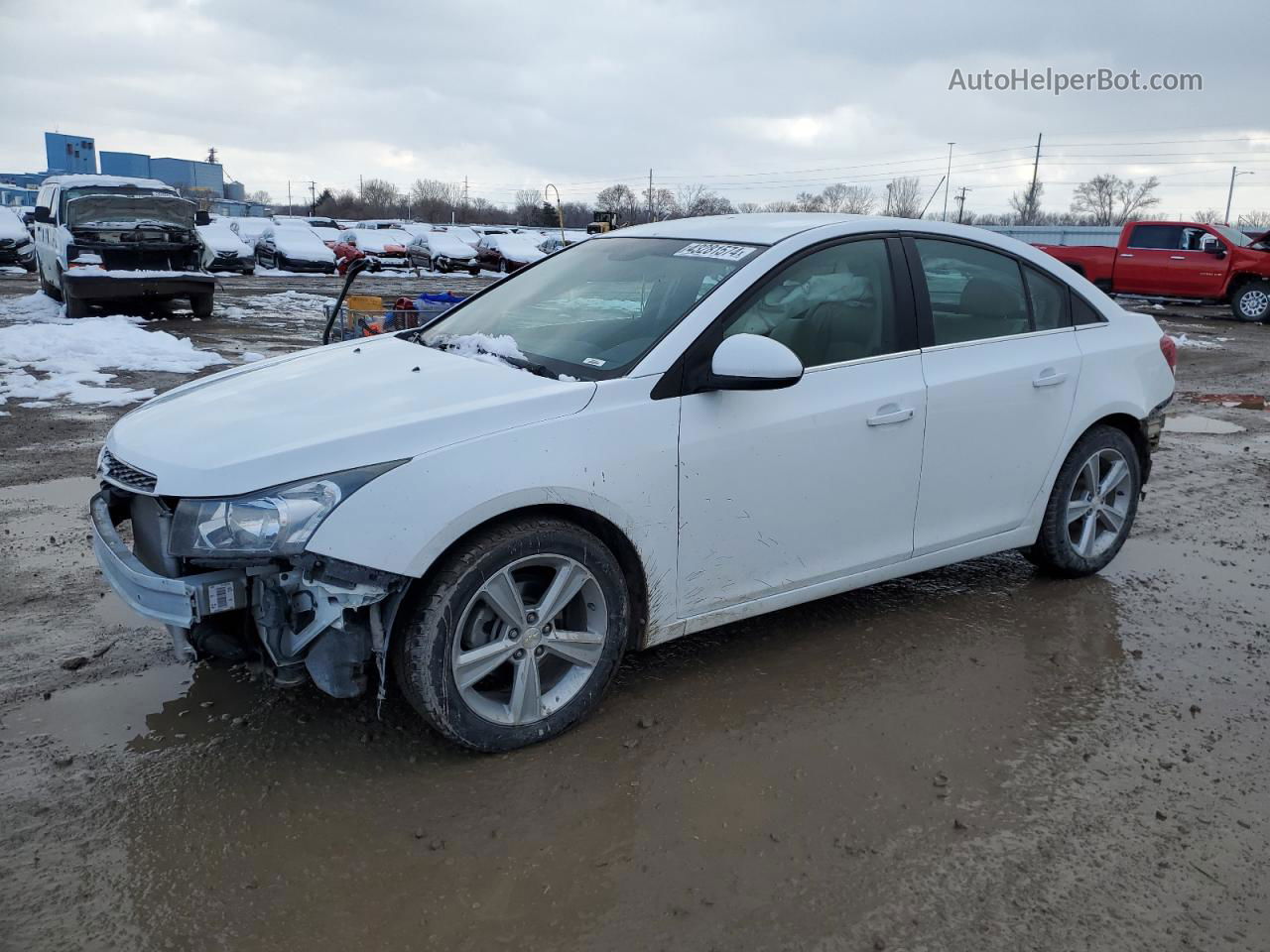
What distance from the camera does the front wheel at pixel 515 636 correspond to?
303 cm

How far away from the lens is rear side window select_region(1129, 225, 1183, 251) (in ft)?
68.9

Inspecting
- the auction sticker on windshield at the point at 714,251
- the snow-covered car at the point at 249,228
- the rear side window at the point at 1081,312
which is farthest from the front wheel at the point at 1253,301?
the snow-covered car at the point at 249,228

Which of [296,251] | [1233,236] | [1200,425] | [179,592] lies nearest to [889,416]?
[179,592]

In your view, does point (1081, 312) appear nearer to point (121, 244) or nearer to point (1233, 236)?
point (121, 244)

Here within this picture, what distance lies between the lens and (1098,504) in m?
4.90

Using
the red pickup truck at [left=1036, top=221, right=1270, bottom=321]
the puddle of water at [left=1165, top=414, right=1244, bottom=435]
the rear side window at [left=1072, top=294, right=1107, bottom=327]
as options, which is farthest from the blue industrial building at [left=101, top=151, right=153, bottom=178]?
the rear side window at [left=1072, top=294, right=1107, bottom=327]

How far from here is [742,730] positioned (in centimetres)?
347

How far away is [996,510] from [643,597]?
5.97 ft

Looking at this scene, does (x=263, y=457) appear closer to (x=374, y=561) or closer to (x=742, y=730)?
(x=374, y=561)

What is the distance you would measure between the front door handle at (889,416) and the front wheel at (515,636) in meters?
1.19

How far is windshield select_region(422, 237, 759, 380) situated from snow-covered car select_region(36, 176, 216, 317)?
11732mm

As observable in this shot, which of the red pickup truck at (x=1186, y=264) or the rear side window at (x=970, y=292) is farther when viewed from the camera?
the red pickup truck at (x=1186, y=264)

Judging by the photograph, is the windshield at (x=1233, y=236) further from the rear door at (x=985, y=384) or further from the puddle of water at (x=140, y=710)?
the puddle of water at (x=140, y=710)

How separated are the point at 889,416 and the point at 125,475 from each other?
2674 mm
